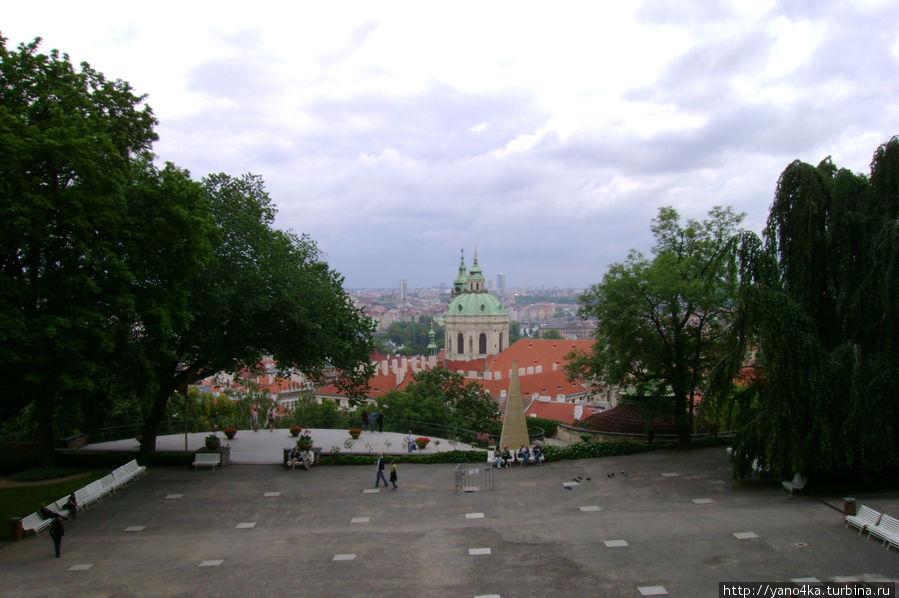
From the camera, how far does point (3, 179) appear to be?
1677 centimetres

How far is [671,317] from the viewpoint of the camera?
25312 mm

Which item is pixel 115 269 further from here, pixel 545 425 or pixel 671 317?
pixel 545 425

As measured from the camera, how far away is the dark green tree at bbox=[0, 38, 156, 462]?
1683cm

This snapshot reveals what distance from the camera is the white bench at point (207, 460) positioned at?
23.3 meters

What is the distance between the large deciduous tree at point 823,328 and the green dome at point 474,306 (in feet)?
303

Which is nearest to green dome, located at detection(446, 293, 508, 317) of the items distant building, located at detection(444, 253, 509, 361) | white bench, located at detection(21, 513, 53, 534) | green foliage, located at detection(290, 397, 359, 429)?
distant building, located at detection(444, 253, 509, 361)

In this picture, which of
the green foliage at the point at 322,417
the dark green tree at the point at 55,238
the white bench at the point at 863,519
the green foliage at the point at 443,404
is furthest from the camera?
the green foliage at the point at 322,417

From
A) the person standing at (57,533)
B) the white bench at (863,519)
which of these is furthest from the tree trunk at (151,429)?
the white bench at (863,519)

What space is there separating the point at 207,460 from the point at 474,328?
3544 inches

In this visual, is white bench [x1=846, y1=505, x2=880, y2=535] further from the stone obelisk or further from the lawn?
the lawn

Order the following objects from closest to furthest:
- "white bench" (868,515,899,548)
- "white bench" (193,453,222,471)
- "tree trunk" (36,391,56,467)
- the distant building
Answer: "white bench" (868,515,899,548)
"tree trunk" (36,391,56,467)
"white bench" (193,453,222,471)
the distant building

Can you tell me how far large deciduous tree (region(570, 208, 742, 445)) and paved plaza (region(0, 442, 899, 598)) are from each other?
13.6 feet

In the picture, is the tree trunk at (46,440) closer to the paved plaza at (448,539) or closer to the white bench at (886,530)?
the paved plaza at (448,539)

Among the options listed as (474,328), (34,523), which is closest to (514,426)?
(34,523)
